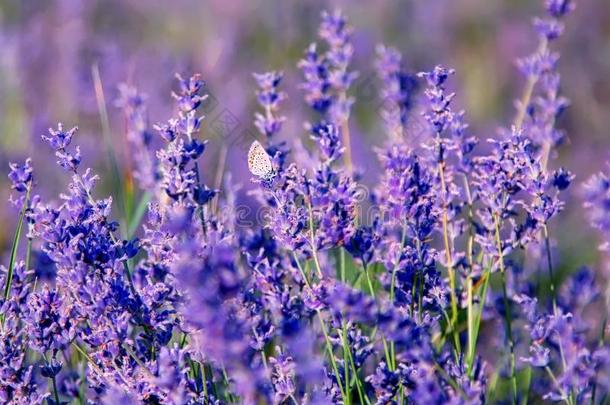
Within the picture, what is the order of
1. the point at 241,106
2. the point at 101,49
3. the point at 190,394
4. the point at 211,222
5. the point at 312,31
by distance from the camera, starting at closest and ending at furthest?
the point at 190,394, the point at 211,222, the point at 241,106, the point at 101,49, the point at 312,31

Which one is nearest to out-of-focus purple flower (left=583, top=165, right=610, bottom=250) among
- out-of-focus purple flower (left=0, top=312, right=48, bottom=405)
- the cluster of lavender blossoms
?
the cluster of lavender blossoms

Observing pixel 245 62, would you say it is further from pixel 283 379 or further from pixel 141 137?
pixel 283 379

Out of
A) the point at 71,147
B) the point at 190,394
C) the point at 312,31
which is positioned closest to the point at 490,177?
the point at 190,394

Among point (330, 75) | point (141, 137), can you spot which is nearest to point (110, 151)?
point (141, 137)

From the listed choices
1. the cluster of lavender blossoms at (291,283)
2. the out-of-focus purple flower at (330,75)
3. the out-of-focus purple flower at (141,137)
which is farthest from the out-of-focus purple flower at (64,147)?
the out-of-focus purple flower at (330,75)

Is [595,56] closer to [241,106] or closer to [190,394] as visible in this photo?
[241,106]

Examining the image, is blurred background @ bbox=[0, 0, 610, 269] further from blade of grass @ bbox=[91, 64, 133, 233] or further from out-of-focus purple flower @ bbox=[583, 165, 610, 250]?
out-of-focus purple flower @ bbox=[583, 165, 610, 250]
